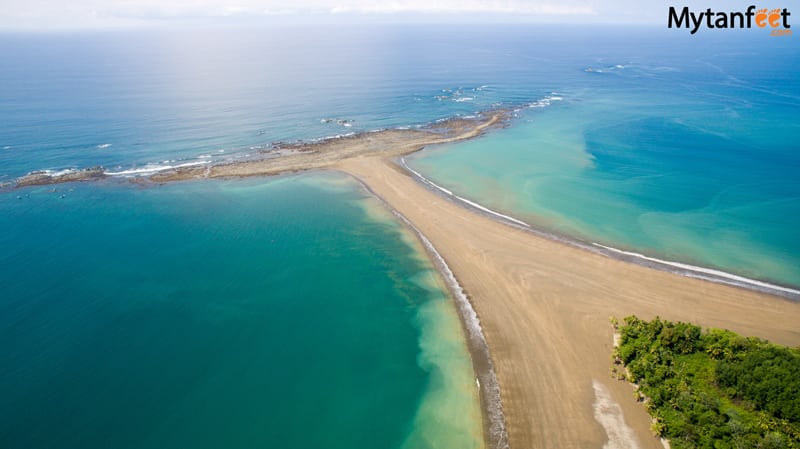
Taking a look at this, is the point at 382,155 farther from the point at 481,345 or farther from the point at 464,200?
the point at 481,345

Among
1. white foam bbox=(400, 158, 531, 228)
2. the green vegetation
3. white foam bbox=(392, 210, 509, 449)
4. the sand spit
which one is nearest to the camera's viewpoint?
the green vegetation

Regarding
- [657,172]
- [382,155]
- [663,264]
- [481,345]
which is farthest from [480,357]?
[657,172]

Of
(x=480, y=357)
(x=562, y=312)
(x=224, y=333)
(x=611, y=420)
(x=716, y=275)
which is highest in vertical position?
(x=224, y=333)

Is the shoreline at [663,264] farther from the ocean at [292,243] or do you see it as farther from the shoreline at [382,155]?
the ocean at [292,243]

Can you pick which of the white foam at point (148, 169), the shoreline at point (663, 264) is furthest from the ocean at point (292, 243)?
the shoreline at point (663, 264)

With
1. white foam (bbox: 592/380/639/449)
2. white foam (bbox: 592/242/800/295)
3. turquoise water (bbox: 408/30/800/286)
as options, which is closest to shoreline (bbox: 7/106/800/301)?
white foam (bbox: 592/242/800/295)

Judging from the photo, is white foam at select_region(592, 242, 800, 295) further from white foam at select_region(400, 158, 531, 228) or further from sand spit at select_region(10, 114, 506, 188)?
sand spit at select_region(10, 114, 506, 188)
